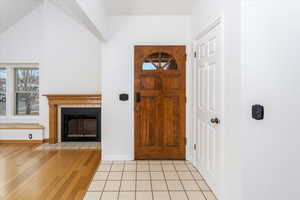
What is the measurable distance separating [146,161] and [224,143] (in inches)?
71.3

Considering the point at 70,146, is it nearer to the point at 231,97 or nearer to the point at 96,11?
the point at 96,11

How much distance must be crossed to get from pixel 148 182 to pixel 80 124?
9.59 feet

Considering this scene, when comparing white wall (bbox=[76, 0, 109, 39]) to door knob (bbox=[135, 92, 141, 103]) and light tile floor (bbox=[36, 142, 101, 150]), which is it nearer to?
door knob (bbox=[135, 92, 141, 103])

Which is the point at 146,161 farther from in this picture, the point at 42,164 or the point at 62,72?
the point at 62,72

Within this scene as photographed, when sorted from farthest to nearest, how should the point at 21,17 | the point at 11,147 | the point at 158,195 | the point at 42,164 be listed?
1. the point at 21,17
2. the point at 11,147
3. the point at 42,164
4. the point at 158,195

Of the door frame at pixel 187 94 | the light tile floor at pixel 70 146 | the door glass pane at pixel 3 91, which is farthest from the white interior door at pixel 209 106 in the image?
the door glass pane at pixel 3 91

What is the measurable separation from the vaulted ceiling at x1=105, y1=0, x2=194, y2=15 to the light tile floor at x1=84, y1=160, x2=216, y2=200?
100 inches

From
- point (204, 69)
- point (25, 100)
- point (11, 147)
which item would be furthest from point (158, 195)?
point (25, 100)

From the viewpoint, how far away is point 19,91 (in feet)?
17.8

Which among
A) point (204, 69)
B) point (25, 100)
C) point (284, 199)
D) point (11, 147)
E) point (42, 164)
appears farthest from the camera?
point (25, 100)

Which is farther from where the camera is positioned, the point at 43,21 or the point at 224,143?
the point at 43,21

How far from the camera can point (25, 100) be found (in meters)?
5.45

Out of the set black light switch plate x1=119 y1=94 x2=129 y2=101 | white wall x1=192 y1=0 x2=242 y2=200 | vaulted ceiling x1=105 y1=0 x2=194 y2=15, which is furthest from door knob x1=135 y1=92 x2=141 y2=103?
white wall x1=192 y1=0 x2=242 y2=200

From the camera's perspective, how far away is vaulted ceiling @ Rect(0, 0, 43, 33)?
4.41 meters
